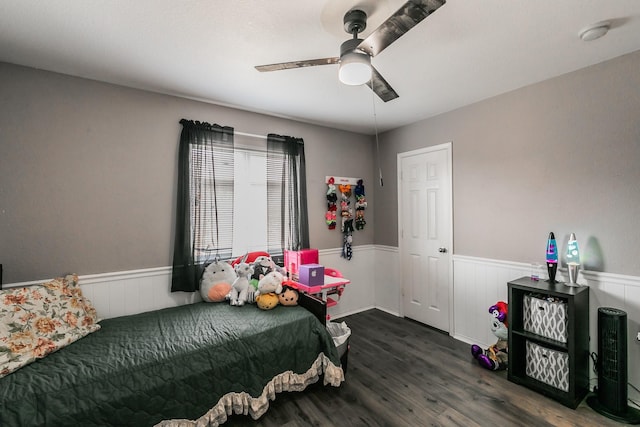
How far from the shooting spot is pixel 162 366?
1730 millimetres

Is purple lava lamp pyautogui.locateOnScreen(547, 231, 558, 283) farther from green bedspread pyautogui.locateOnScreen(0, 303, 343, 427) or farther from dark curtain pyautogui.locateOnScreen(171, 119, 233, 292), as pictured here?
dark curtain pyautogui.locateOnScreen(171, 119, 233, 292)

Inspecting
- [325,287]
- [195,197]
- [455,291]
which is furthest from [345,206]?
[195,197]

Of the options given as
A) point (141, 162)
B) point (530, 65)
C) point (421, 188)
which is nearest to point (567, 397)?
point (421, 188)

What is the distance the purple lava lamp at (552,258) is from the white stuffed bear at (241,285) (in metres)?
2.54

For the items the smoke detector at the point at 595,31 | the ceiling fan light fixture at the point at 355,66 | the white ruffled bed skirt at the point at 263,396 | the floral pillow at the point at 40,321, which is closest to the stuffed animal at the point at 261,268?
the white ruffled bed skirt at the point at 263,396

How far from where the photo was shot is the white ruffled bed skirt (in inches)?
70.6

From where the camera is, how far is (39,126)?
2184mm

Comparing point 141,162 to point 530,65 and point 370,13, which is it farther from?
point 530,65

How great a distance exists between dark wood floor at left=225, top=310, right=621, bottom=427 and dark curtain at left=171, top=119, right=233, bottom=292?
1.32m

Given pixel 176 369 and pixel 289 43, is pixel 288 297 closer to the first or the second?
pixel 176 369

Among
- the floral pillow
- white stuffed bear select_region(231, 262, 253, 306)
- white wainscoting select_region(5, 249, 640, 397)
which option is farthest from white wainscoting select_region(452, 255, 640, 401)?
the floral pillow

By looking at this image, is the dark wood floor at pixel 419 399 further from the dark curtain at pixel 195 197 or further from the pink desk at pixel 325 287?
the dark curtain at pixel 195 197

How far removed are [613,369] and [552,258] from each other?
80 cm

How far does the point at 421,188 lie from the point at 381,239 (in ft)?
3.11
